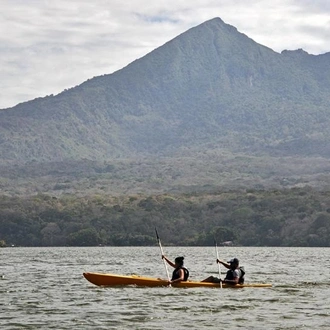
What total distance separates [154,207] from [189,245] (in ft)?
53.3

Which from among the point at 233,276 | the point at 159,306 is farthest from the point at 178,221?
the point at 159,306

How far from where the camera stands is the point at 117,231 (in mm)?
166125

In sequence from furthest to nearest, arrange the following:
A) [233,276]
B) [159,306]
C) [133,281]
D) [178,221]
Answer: [178,221] < [133,281] < [233,276] < [159,306]

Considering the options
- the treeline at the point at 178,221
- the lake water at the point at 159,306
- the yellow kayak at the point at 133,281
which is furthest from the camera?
the treeline at the point at 178,221

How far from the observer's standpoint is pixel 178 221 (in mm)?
170500

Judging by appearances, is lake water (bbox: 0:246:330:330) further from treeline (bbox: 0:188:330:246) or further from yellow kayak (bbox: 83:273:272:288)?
treeline (bbox: 0:188:330:246)

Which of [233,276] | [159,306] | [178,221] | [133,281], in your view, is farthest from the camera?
[178,221]

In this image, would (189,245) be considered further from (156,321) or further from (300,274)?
(156,321)

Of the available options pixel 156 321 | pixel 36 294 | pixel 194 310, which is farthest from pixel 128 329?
pixel 36 294

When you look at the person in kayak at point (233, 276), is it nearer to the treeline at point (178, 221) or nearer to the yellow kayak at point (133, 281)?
the yellow kayak at point (133, 281)

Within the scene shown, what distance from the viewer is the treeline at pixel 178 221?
157500 mm

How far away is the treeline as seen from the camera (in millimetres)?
157500

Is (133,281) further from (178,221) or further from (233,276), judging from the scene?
(178,221)

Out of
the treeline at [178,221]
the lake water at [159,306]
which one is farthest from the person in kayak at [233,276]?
the treeline at [178,221]
